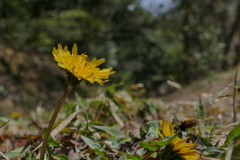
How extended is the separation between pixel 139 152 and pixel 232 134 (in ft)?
0.60

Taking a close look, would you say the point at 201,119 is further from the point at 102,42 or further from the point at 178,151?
the point at 102,42

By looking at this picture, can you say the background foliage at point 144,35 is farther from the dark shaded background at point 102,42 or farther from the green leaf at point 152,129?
the green leaf at point 152,129

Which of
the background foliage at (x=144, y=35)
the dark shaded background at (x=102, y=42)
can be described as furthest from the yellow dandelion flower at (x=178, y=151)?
the background foliage at (x=144, y=35)

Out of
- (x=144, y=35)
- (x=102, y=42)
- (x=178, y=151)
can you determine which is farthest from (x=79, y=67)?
(x=102, y=42)

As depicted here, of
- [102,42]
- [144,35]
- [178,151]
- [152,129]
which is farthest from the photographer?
[102,42]

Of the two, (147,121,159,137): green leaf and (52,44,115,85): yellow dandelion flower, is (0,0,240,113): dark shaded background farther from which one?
(52,44,115,85): yellow dandelion flower

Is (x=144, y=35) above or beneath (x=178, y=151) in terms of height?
above

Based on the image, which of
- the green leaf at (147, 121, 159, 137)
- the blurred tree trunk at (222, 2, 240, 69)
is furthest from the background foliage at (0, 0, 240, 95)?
the green leaf at (147, 121, 159, 137)

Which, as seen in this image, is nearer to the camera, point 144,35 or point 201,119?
A: point 201,119

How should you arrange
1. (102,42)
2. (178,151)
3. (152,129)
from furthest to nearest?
(102,42), (152,129), (178,151)

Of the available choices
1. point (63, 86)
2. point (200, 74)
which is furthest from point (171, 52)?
point (63, 86)

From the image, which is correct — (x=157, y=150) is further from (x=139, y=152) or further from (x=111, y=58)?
(x=111, y=58)

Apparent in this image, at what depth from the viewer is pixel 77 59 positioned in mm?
469

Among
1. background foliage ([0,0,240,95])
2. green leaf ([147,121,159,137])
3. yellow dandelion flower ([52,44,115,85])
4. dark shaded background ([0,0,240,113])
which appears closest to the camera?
yellow dandelion flower ([52,44,115,85])
